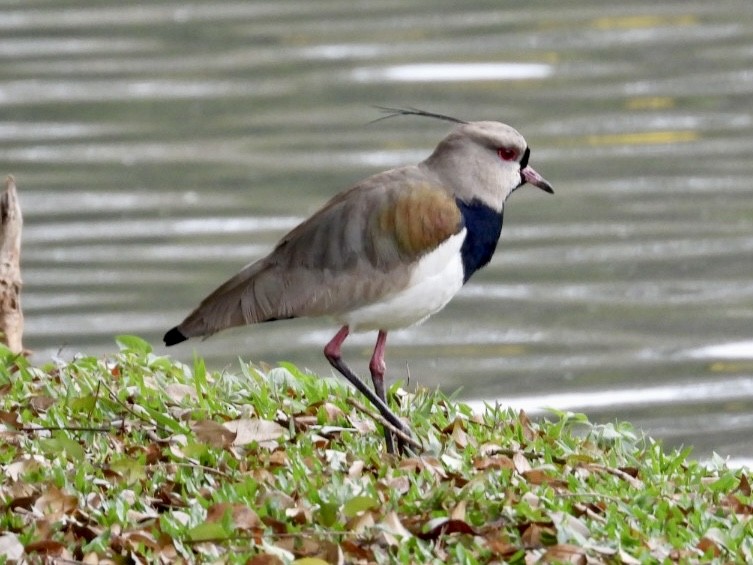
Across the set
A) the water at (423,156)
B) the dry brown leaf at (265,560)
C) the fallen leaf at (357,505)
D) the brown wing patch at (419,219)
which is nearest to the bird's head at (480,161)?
the brown wing patch at (419,219)

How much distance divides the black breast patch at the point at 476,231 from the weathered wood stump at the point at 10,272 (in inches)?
113

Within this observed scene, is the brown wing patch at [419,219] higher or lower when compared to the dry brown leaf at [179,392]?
higher

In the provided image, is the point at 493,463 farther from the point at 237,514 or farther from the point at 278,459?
the point at 237,514

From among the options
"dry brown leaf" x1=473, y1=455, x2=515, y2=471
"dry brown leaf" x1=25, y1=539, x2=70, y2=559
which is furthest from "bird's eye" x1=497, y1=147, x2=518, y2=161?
"dry brown leaf" x1=25, y1=539, x2=70, y2=559

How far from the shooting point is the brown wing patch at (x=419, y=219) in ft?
22.5

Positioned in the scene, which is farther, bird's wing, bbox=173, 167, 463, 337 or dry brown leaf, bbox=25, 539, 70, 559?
Answer: bird's wing, bbox=173, 167, 463, 337

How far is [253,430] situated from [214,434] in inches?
6.9

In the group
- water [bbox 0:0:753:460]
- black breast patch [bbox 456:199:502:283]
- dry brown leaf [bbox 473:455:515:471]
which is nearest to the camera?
dry brown leaf [bbox 473:455:515:471]

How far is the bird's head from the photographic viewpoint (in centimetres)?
704

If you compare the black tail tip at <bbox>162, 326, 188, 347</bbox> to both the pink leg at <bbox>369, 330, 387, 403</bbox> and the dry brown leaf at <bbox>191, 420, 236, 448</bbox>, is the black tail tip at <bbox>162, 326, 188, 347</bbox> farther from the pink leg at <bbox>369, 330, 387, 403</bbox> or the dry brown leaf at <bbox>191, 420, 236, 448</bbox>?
the pink leg at <bbox>369, 330, 387, 403</bbox>

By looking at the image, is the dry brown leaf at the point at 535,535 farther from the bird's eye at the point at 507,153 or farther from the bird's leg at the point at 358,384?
the bird's eye at the point at 507,153

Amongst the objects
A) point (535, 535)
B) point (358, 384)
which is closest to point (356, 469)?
point (358, 384)

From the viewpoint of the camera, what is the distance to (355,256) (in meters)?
6.91

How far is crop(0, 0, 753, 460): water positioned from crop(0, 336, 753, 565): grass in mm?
2776
